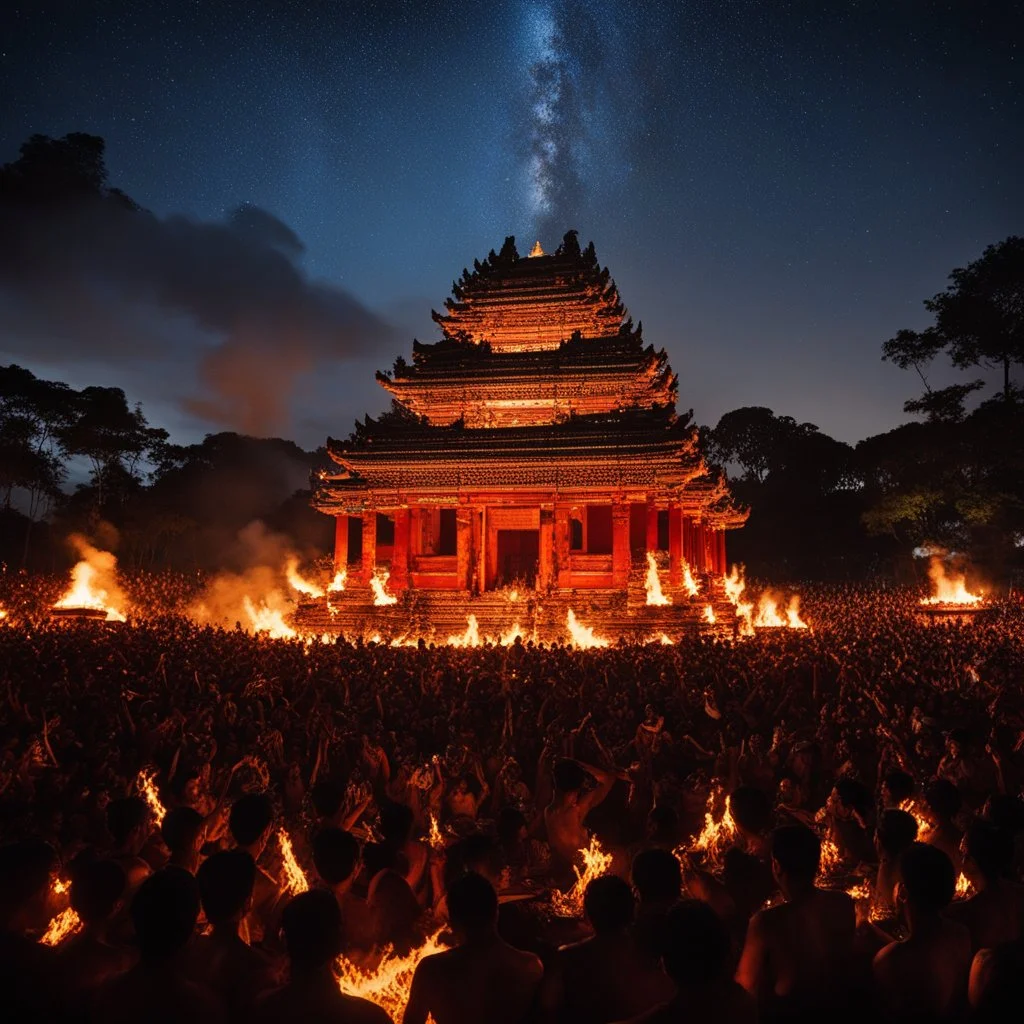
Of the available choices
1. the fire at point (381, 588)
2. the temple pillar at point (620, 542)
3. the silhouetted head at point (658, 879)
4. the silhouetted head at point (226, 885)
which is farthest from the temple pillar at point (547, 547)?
the silhouetted head at point (226, 885)

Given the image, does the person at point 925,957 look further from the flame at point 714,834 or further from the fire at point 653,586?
the fire at point 653,586

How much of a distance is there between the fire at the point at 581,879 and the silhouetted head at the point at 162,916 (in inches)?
110

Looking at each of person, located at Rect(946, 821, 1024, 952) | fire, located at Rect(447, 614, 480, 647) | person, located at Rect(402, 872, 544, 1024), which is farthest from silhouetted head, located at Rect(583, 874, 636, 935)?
fire, located at Rect(447, 614, 480, 647)

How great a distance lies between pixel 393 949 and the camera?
13.3 feet

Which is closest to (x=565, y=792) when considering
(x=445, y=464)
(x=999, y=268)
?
(x=445, y=464)

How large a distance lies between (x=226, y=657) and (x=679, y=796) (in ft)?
33.8

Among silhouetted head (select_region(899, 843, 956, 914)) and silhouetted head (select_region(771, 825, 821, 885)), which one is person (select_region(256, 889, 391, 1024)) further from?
silhouetted head (select_region(899, 843, 956, 914))

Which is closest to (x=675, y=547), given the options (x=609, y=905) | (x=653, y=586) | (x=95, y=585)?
(x=653, y=586)

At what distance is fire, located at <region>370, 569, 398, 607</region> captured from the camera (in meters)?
23.7

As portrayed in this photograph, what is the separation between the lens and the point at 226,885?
325cm

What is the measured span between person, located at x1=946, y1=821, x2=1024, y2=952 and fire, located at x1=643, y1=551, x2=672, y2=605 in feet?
59.7

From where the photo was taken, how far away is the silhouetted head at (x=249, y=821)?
13.6 feet

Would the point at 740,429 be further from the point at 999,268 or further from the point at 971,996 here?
the point at 971,996

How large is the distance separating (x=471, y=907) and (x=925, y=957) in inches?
76.4
